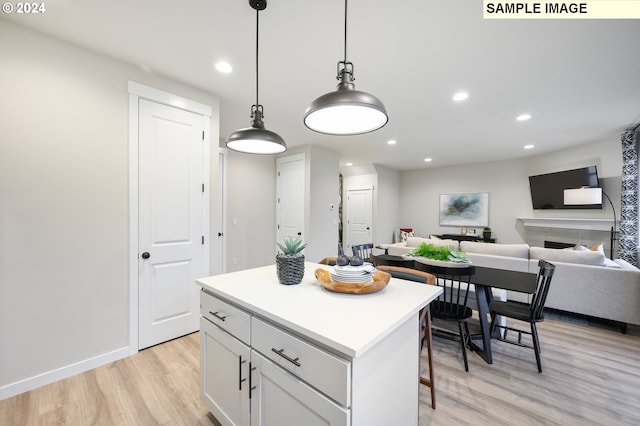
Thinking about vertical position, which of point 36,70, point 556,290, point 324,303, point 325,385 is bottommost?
point 556,290

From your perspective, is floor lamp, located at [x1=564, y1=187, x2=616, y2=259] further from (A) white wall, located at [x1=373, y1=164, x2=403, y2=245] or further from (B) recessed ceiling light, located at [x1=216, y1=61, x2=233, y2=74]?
(B) recessed ceiling light, located at [x1=216, y1=61, x2=233, y2=74]

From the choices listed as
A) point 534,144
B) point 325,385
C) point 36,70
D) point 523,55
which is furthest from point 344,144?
point 325,385

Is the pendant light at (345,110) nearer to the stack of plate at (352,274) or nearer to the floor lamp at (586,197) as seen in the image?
the stack of plate at (352,274)

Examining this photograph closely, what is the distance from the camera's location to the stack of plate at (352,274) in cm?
139

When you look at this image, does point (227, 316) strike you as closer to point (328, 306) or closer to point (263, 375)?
point (263, 375)

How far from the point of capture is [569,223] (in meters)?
4.97

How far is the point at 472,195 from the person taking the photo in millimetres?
6730

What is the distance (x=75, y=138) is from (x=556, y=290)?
5.30 metres

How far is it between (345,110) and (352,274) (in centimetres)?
87

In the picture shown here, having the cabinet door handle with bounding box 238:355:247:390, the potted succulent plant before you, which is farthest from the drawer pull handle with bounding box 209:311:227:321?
the potted succulent plant

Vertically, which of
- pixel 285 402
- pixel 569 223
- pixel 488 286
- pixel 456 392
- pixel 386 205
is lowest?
pixel 456 392

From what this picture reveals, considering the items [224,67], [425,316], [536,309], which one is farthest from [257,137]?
[536,309]

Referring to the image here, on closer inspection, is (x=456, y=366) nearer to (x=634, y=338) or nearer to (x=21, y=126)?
(x=634, y=338)

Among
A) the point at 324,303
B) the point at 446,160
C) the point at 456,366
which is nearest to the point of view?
the point at 324,303
